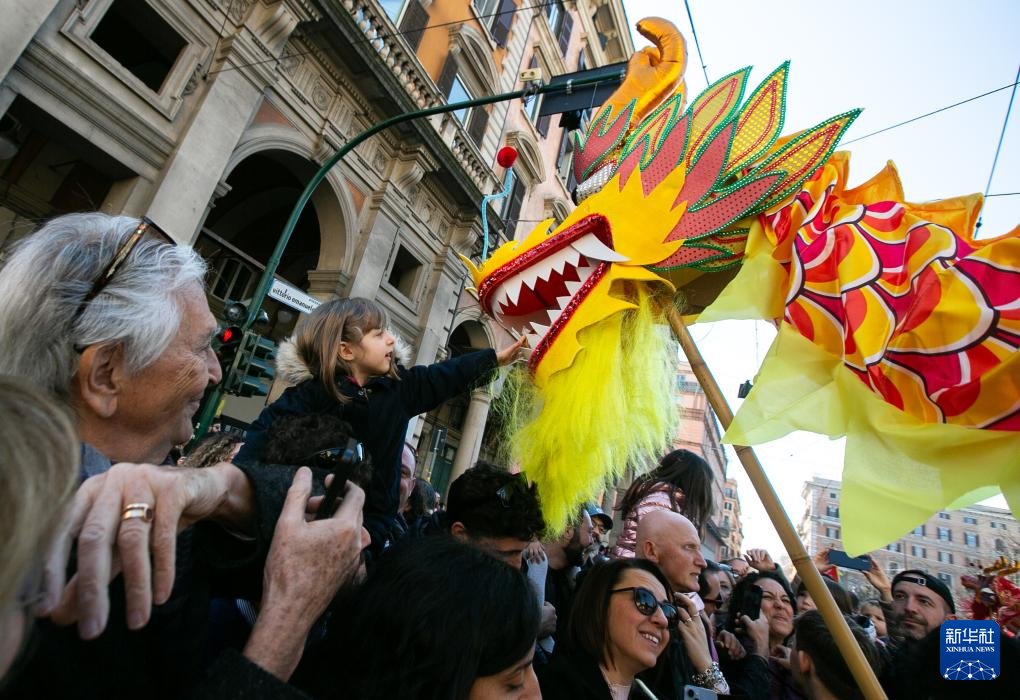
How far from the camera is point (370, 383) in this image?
204cm

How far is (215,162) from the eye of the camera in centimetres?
675

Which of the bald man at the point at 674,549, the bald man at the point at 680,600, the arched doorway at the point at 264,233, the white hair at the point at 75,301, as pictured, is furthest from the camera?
the arched doorway at the point at 264,233

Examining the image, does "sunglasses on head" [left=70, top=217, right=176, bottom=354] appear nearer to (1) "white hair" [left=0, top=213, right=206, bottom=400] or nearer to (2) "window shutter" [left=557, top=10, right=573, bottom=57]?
(1) "white hair" [left=0, top=213, right=206, bottom=400]

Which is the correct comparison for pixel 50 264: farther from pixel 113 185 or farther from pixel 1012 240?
pixel 113 185

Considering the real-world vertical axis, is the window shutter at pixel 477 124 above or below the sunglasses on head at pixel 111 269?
above

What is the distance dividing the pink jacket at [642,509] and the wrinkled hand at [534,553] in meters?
0.45

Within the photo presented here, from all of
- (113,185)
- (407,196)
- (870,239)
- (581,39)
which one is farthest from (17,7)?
(581,39)

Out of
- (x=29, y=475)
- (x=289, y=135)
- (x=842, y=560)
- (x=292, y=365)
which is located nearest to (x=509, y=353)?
(x=292, y=365)

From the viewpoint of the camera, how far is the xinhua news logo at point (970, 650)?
5.18ft

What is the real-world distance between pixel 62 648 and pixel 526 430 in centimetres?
120

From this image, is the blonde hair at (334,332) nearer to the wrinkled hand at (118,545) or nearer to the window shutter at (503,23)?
the wrinkled hand at (118,545)

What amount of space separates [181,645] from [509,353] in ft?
4.43

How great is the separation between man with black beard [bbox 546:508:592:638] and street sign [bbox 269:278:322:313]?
5.11m

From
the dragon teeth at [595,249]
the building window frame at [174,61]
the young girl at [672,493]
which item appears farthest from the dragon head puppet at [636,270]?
the building window frame at [174,61]
